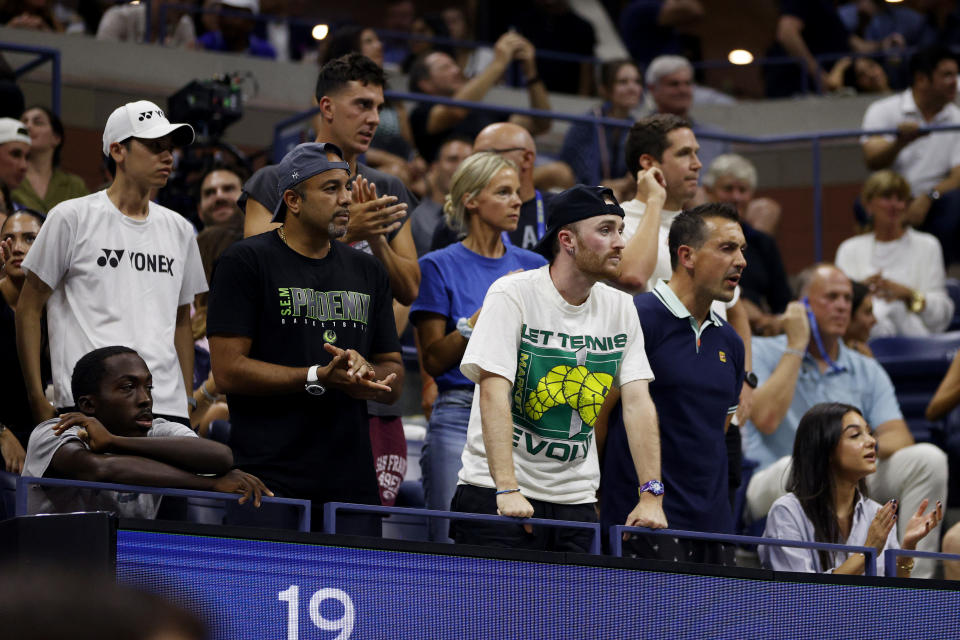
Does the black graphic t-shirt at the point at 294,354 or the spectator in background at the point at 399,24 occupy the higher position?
the spectator in background at the point at 399,24

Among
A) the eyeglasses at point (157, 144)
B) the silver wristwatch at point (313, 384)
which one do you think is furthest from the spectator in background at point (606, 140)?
the silver wristwatch at point (313, 384)

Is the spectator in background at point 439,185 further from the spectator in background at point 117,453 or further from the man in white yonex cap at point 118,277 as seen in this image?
the spectator in background at point 117,453

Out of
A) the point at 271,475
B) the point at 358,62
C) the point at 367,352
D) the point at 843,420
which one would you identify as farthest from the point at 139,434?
the point at 843,420

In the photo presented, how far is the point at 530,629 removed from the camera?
3951 millimetres

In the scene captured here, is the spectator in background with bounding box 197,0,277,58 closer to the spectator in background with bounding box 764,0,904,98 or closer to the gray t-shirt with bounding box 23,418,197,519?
the spectator in background with bounding box 764,0,904,98

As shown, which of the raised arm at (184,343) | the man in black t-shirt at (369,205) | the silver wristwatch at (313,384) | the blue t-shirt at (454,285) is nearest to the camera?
the silver wristwatch at (313,384)

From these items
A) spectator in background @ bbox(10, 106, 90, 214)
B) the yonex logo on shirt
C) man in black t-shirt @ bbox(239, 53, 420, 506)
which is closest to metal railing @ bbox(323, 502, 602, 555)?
man in black t-shirt @ bbox(239, 53, 420, 506)

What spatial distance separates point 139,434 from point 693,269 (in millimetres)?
2067

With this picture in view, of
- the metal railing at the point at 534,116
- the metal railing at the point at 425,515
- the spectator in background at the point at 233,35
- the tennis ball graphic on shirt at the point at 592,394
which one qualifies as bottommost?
the metal railing at the point at 425,515

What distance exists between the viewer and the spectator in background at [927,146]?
396 inches

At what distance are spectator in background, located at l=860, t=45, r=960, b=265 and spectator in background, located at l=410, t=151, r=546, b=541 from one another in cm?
539

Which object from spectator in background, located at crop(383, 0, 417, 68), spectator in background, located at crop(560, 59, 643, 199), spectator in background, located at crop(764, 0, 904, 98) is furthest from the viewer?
spectator in background, located at crop(383, 0, 417, 68)

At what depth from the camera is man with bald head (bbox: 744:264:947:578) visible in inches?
271

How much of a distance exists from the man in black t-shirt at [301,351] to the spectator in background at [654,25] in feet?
30.1
